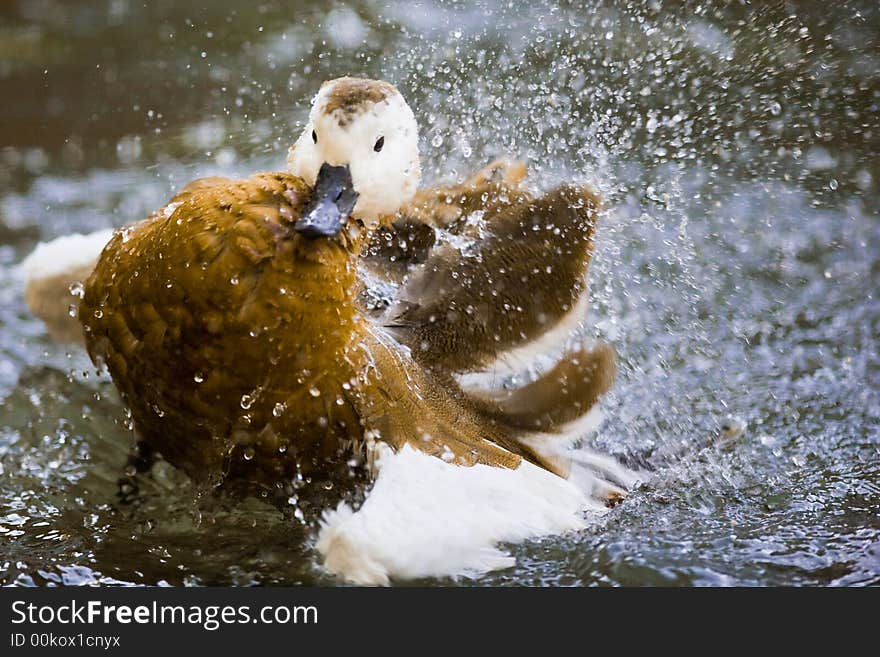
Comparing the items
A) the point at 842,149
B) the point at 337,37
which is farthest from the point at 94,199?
the point at 842,149

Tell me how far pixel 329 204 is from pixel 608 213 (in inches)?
36.5

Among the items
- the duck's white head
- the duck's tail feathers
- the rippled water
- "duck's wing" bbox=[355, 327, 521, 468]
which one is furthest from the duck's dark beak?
the duck's tail feathers

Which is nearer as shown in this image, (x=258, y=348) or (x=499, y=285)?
(x=258, y=348)

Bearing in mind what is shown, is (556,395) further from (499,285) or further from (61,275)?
(61,275)

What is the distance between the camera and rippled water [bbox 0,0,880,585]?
195 centimetres

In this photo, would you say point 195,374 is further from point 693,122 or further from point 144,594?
point 693,122

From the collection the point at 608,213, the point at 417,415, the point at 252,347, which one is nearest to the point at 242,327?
the point at 252,347

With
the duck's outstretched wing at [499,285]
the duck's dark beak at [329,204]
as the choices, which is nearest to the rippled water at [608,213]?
the duck's outstretched wing at [499,285]

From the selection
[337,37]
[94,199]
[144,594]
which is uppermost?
[337,37]

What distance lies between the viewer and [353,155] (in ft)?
5.71

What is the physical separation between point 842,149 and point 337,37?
195 centimetres

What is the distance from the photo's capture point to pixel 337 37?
4.04 meters

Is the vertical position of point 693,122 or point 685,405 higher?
point 693,122

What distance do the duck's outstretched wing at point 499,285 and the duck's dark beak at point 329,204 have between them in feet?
1.52
